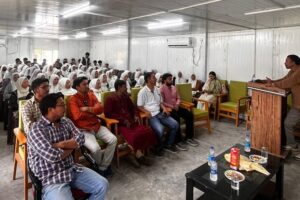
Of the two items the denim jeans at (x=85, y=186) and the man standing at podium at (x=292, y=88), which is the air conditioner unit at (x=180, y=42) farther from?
the denim jeans at (x=85, y=186)

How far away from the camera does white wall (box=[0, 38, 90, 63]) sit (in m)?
12.6

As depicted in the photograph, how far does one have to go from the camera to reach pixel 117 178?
2848 millimetres

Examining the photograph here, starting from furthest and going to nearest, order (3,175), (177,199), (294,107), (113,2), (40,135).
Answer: (113,2), (294,107), (3,175), (177,199), (40,135)

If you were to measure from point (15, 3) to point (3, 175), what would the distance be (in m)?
2.89

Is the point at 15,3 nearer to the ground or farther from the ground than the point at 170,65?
farther from the ground

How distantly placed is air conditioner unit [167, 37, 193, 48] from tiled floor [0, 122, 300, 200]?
438cm

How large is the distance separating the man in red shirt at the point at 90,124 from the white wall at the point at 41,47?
11.6 m

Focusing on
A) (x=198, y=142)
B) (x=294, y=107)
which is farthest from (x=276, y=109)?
(x=198, y=142)

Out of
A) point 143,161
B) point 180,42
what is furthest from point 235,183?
point 180,42

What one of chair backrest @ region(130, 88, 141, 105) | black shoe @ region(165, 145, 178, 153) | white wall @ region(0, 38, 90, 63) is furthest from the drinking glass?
white wall @ region(0, 38, 90, 63)

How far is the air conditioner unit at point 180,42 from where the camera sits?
752 centimetres

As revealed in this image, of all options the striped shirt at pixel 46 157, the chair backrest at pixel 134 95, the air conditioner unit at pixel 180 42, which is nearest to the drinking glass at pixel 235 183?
the striped shirt at pixel 46 157

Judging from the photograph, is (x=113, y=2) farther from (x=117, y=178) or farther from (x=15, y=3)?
(x=117, y=178)

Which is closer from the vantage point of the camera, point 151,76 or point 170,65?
point 151,76
